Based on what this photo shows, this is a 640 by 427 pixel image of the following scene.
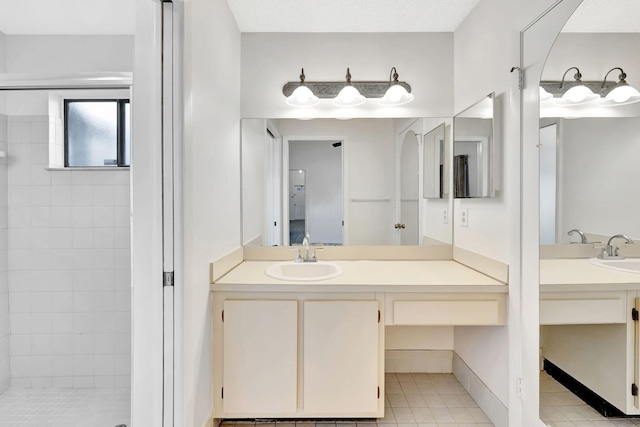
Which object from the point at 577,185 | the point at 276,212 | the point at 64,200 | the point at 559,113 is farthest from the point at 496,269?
the point at 64,200

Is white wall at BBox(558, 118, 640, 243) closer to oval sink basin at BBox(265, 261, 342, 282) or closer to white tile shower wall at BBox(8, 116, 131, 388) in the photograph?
oval sink basin at BBox(265, 261, 342, 282)

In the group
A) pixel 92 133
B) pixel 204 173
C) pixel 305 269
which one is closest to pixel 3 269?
pixel 92 133

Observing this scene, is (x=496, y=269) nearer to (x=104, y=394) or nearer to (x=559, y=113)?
(x=559, y=113)

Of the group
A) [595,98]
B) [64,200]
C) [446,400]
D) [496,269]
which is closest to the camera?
[595,98]

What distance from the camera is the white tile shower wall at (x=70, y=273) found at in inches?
62.2

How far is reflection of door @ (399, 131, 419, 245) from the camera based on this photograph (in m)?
2.50

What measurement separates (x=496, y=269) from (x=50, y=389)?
227 centimetres

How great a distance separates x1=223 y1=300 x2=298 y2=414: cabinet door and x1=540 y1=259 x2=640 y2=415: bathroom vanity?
115 centimetres

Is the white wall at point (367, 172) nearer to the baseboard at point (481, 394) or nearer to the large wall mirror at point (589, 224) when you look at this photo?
the baseboard at point (481, 394)

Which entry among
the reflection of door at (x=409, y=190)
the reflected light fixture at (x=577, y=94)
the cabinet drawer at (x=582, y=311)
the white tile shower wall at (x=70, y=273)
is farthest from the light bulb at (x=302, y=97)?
the cabinet drawer at (x=582, y=311)

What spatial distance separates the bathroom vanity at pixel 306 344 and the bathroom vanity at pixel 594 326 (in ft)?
1.25

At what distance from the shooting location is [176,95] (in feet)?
4.79

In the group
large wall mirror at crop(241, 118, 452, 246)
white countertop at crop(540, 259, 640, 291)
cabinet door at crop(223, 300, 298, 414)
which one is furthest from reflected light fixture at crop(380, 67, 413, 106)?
cabinet door at crop(223, 300, 298, 414)

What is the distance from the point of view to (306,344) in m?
1.84
